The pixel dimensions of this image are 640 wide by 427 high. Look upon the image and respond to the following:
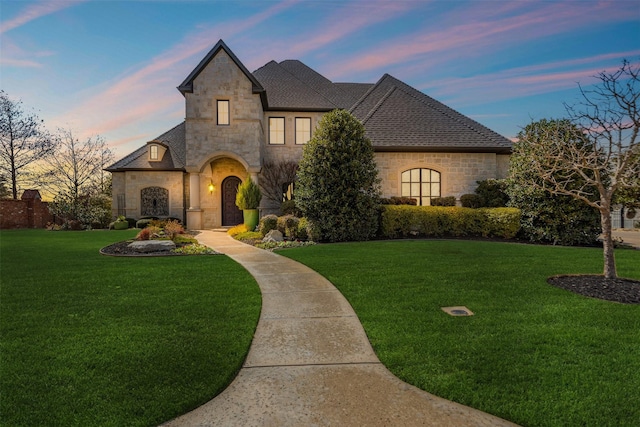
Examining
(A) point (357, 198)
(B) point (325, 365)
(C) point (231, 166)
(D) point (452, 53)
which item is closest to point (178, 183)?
(C) point (231, 166)

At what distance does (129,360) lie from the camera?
335cm

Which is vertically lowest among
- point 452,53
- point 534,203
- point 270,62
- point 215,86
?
point 534,203

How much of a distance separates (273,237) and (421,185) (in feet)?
25.6

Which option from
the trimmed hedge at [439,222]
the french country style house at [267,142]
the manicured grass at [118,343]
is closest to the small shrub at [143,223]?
the french country style house at [267,142]

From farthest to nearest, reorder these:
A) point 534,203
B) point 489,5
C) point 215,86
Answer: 1. point 215,86
2. point 534,203
3. point 489,5

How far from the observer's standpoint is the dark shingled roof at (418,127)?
16.2 m

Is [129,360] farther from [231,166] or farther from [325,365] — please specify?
[231,166]

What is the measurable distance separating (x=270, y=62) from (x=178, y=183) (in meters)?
10.7

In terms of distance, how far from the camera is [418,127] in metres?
17.1

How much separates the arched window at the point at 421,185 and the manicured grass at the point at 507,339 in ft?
29.2

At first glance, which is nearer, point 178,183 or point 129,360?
point 129,360

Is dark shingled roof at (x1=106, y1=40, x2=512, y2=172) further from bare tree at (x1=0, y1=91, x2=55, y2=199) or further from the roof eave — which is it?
bare tree at (x1=0, y1=91, x2=55, y2=199)

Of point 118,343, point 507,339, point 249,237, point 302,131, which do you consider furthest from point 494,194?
point 118,343

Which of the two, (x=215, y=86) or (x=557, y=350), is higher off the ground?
(x=215, y=86)
